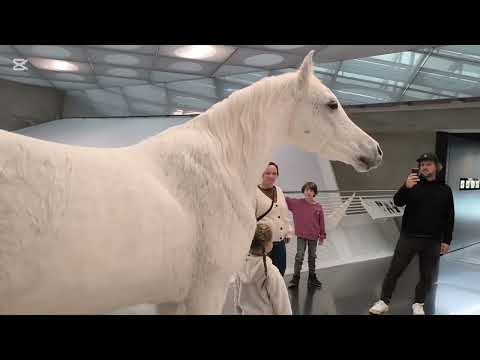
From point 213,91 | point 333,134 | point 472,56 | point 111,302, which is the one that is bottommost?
point 111,302

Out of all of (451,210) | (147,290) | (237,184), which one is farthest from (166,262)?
(451,210)

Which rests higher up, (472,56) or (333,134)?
(472,56)

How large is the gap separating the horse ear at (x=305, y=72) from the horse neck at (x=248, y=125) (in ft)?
0.23

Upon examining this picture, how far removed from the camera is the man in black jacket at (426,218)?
2438mm

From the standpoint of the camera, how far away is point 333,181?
4641 mm

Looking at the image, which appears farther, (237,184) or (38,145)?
(237,184)

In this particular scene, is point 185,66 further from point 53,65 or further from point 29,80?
point 29,80

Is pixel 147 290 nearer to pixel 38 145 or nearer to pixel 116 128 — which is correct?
pixel 38 145

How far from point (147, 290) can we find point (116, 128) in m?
2.34

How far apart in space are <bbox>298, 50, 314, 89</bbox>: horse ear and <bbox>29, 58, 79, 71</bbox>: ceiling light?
174 centimetres

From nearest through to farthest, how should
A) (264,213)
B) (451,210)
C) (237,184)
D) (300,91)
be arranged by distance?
(237,184)
(300,91)
(264,213)
(451,210)

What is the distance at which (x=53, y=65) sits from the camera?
7.19 ft

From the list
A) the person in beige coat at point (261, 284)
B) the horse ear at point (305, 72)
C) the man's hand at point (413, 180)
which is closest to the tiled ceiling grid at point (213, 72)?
the horse ear at point (305, 72)

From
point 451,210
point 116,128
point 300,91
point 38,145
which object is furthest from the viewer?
point 116,128
